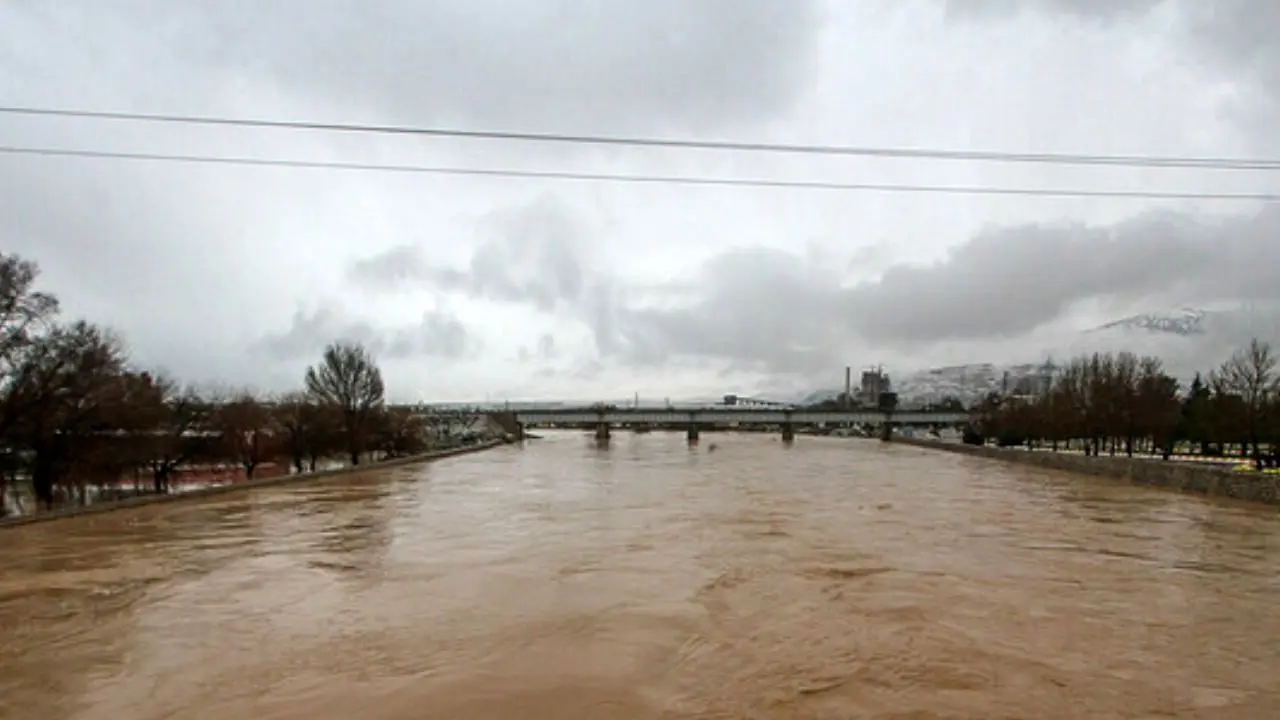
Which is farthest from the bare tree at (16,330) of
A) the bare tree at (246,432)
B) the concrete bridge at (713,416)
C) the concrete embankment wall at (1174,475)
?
the concrete bridge at (713,416)

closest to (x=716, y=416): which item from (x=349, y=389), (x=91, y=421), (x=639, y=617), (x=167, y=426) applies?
(x=349, y=389)

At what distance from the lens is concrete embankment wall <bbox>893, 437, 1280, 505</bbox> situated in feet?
97.4

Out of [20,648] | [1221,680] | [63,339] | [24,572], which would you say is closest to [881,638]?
[1221,680]

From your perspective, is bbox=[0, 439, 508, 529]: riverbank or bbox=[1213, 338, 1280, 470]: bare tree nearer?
bbox=[0, 439, 508, 529]: riverbank

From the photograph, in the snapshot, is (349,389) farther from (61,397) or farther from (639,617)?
(639,617)

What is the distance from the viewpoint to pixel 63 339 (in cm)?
3155

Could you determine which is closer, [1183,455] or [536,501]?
[536,501]

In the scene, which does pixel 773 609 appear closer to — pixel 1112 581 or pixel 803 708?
pixel 803 708

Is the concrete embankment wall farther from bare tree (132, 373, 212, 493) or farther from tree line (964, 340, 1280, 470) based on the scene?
bare tree (132, 373, 212, 493)

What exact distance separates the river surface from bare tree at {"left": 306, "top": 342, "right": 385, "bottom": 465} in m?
37.2

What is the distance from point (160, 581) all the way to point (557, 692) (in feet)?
34.5

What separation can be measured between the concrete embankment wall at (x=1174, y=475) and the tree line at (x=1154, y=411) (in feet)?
19.5

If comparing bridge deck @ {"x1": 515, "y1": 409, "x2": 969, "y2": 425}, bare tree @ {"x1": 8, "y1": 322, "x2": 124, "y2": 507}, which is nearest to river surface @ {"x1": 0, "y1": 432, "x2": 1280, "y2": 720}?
bare tree @ {"x1": 8, "y1": 322, "x2": 124, "y2": 507}

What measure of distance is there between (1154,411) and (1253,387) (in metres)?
8.29
